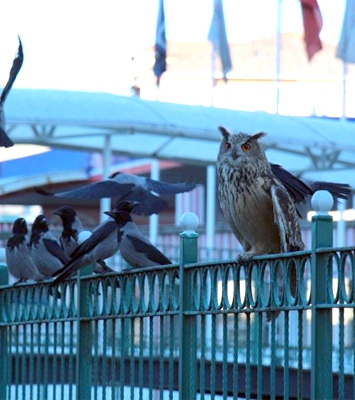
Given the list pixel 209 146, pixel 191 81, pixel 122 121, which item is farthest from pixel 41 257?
pixel 191 81

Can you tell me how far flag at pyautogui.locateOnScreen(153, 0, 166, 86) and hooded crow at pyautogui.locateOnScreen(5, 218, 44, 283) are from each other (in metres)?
9.64

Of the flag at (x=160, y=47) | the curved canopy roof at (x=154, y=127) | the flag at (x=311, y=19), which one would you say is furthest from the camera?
the flag at (x=311, y=19)

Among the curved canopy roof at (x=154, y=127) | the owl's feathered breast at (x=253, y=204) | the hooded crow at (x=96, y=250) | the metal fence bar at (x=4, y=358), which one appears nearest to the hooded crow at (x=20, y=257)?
the hooded crow at (x=96, y=250)

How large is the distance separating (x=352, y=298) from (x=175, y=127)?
12088 mm

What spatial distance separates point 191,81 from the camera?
157 ft

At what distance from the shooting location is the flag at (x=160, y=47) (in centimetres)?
1922

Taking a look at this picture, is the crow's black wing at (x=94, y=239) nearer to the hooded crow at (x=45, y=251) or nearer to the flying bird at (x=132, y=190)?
the hooded crow at (x=45, y=251)

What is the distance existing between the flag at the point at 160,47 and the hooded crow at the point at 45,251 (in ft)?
33.4

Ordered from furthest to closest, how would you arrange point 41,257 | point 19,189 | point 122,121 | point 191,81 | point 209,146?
point 191,81
point 19,189
point 209,146
point 122,121
point 41,257

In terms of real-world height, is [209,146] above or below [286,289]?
above

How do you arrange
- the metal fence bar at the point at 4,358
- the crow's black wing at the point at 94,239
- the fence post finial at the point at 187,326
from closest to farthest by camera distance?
the fence post finial at the point at 187,326 < the crow's black wing at the point at 94,239 < the metal fence bar at the point at 4,358

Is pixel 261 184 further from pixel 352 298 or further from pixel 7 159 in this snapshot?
pixel 7 159

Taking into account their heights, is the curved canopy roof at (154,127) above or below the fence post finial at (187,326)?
above

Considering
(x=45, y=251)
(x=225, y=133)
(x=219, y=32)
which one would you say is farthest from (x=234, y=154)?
(x=219, y=32)
